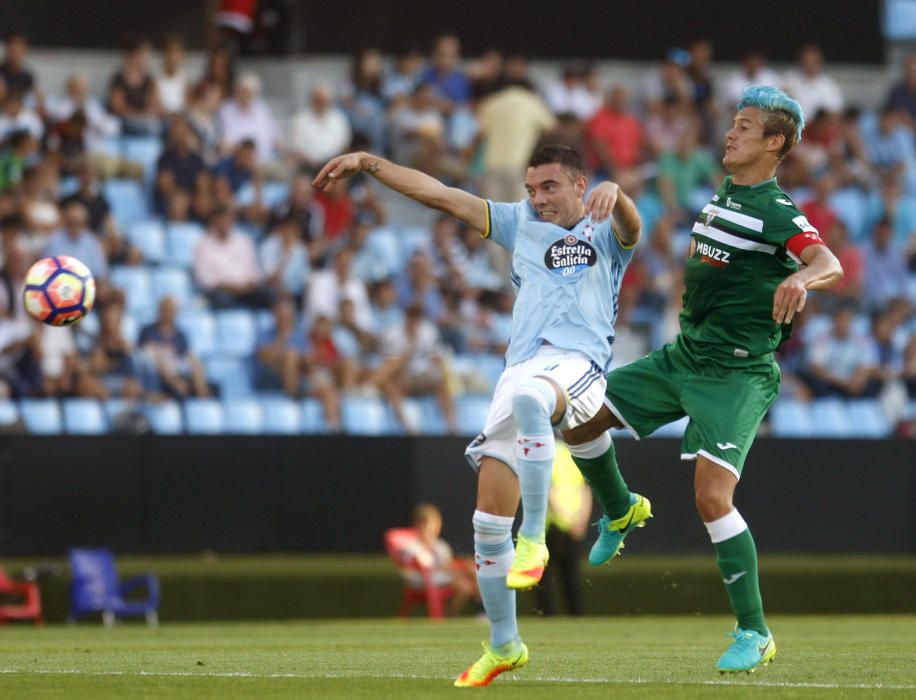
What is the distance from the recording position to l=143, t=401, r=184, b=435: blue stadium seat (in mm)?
17312

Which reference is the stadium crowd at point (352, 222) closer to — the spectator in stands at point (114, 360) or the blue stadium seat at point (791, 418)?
the spectator in stands at point (114, 360)

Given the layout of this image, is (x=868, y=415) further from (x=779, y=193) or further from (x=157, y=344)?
(x=779, y=193)

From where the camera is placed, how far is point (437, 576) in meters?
17.3

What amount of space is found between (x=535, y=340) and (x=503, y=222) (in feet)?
2.13

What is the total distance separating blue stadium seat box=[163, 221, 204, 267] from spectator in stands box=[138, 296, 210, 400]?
4.56 ft

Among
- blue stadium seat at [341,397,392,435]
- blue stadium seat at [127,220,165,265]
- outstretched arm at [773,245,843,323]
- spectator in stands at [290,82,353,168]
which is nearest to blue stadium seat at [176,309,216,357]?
blue stadium seat at [127,220,165,265]

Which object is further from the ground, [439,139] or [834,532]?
[439,139]

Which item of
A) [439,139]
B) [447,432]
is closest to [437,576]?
[447,432]

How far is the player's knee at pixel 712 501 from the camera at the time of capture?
8.35 m

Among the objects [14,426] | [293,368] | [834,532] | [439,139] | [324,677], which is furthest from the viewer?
[439,139]

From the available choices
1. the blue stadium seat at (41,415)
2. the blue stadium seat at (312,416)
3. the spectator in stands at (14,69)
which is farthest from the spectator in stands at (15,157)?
the blue stadium seat at (312,416)

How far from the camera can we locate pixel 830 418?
20.2 meters

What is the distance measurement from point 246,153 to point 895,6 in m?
11.2

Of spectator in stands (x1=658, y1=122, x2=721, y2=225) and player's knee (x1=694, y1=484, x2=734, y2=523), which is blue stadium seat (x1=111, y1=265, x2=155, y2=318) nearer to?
spectator in stands (x1=658, y1=122, x2=721, y2=225)
